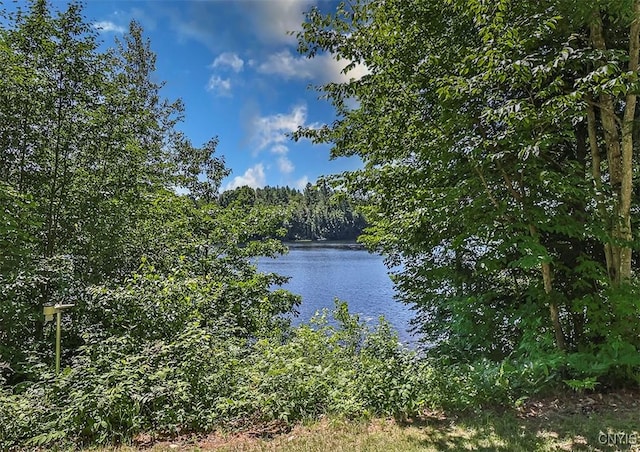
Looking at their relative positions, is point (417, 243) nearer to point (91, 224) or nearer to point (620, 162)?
point (620, 162)

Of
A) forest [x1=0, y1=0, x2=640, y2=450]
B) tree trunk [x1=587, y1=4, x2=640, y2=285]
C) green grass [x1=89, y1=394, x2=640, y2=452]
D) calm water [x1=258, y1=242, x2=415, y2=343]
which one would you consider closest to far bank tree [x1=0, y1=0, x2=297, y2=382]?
forest [x1=0, y1=0, x2=640, y2=450]

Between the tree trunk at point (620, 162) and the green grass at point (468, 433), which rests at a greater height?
the tree trunk at point (620, 162)

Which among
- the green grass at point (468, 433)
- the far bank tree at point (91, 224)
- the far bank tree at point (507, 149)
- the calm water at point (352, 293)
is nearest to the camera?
the green grass at point (468, 433)

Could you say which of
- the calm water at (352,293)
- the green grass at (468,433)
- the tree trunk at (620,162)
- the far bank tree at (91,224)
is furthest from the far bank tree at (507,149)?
the calm water at (352,293)

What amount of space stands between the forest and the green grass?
0.18 m

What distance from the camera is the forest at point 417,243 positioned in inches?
132

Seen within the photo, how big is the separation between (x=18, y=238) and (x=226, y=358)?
4.37 m

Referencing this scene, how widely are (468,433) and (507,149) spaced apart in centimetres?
254

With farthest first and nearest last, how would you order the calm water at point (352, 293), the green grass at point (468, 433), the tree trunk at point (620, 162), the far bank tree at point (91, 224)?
the calm water at point (352, 293) → the far bank tree at point (91, 224) → the tree trunk at point (620, 162) → the green grass at point (468, 433)

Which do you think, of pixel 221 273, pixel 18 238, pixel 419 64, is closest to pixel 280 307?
pixel 221 273

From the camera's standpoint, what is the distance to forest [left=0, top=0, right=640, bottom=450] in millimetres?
3346

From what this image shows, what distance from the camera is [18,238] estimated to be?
600cm

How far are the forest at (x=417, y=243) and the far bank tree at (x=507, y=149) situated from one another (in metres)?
0.03

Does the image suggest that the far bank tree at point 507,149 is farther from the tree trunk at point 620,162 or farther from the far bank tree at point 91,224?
the far bank tree at point 91,224
